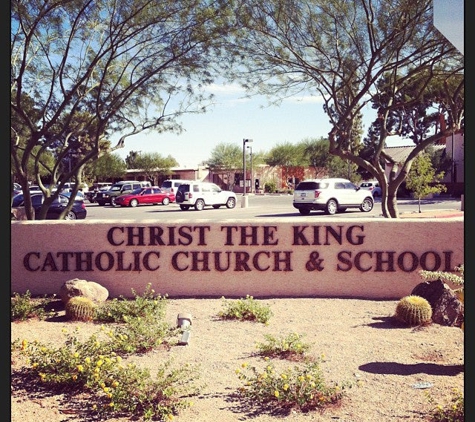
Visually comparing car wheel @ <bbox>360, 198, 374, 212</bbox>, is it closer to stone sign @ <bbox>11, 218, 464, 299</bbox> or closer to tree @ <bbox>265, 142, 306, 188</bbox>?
stone sign @ <bbox>11, 218, 464, 299</bbox>

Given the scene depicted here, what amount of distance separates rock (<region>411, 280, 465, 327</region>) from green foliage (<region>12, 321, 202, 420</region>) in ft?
12.9

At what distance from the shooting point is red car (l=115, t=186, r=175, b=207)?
4050 cm

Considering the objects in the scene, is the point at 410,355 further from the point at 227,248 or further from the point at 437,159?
the point at 437,159

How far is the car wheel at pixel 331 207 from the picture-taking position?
29.4 m

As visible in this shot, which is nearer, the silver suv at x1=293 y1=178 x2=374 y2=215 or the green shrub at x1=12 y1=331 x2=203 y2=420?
the green shrub at x1=12 y1=331 x2=203 y2=420

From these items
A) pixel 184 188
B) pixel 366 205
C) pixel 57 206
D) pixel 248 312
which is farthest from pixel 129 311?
pixel 184 188

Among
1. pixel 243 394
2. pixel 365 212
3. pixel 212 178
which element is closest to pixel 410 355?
pixel 243 394

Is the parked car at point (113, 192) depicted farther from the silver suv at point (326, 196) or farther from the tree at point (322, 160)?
the tree at point (322, 160)

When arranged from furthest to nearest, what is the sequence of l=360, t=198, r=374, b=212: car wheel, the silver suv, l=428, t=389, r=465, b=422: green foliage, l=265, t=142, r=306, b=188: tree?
l=265, t=142, r=306, b=188: tree → l=360, t=198, r=374, b=212: car wheel → the silver suv → l=428, t=389, r=465, b=422: green foliage

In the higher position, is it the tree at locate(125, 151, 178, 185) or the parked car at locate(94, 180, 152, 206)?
the tree at locate(125, 151, 178, 185)

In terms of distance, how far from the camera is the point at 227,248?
10305mm

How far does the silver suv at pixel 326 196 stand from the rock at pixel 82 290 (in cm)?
2043

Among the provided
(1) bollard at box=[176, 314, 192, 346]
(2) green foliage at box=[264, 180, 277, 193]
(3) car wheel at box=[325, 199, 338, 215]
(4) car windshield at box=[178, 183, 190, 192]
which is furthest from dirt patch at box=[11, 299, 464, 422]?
(2) green foliage at box=[264, 180, 277, 193]

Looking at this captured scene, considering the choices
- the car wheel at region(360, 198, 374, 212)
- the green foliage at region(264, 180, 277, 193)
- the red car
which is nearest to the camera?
the car wheel at region(360, 198, 374, 212)
